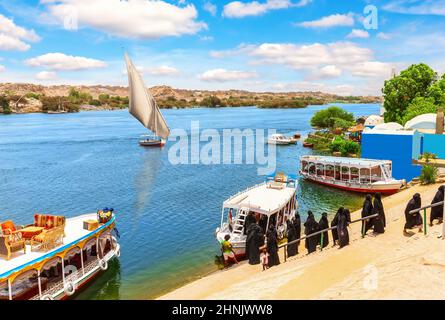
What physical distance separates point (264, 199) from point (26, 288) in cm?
1033

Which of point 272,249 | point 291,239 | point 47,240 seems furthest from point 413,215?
point 47,240

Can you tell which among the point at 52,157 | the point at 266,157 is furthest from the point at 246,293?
the point at 52,157

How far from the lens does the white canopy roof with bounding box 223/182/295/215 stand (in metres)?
17.4

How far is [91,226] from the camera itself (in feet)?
50.4

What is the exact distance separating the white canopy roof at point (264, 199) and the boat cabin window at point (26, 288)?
782 cm

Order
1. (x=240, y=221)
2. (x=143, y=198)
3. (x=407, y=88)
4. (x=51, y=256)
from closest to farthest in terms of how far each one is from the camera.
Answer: (x=51, y=256) → (x=240, y=221) → (x=143, y=198) → (x=407, y=88)

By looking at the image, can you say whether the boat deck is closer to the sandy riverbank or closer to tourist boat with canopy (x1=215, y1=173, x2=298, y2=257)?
the sandy riverbank

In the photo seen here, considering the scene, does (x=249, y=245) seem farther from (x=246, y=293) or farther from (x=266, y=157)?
(x=266, y=157)

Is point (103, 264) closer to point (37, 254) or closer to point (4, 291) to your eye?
point (37, 254)

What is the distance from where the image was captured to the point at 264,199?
19016mm

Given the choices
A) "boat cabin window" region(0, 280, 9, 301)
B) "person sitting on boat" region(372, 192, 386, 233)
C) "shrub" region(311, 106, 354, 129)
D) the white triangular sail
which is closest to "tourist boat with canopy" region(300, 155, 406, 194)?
"person sitting on boat" region(372, 192, 386, 233)

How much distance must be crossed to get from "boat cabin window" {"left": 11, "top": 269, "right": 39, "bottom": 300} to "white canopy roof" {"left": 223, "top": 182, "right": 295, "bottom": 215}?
782 cm

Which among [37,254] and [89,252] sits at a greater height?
[37,254]

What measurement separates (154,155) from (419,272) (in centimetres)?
4541
